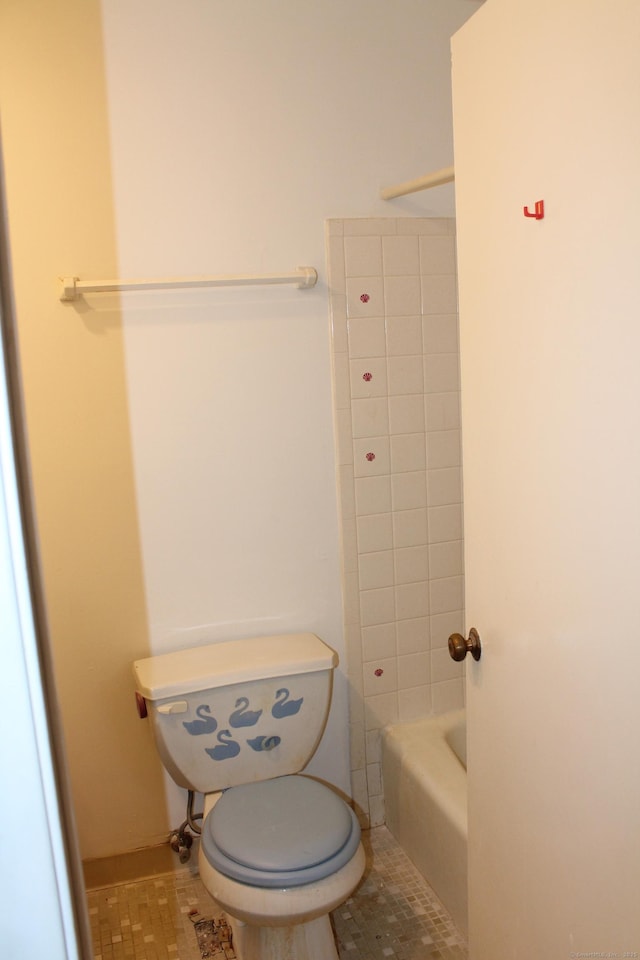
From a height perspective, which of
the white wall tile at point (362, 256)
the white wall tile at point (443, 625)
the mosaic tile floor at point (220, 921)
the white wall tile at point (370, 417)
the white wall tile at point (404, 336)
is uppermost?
the white wall tile at point (362, 256)

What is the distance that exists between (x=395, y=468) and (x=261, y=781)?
0.91 meters

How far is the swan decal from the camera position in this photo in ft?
6.40

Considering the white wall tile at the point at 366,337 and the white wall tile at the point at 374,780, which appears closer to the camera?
the white wall tile at the point at 366,337

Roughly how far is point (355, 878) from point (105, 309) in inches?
56.8

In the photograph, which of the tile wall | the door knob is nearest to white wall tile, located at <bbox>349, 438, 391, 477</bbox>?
the tile wall

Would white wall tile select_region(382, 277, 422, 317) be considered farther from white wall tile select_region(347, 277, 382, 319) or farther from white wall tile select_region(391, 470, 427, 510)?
white wall tile select_region(391, 470, 427, 510)

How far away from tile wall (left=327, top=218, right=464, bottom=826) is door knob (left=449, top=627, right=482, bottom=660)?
86cm

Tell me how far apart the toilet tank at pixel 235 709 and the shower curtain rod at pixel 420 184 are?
1209mm

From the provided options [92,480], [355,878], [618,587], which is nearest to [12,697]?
[618,587]

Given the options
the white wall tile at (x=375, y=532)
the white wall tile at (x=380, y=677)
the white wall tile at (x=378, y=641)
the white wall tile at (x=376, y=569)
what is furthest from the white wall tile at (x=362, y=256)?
the white wall tile at (x=380, y=677)

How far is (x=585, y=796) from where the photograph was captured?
107 centimetres

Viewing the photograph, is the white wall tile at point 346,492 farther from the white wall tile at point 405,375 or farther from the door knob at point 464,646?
the door knob at point 464,646

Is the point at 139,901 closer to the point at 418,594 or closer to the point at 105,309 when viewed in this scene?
the point at 418,594

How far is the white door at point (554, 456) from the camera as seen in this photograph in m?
0.94
